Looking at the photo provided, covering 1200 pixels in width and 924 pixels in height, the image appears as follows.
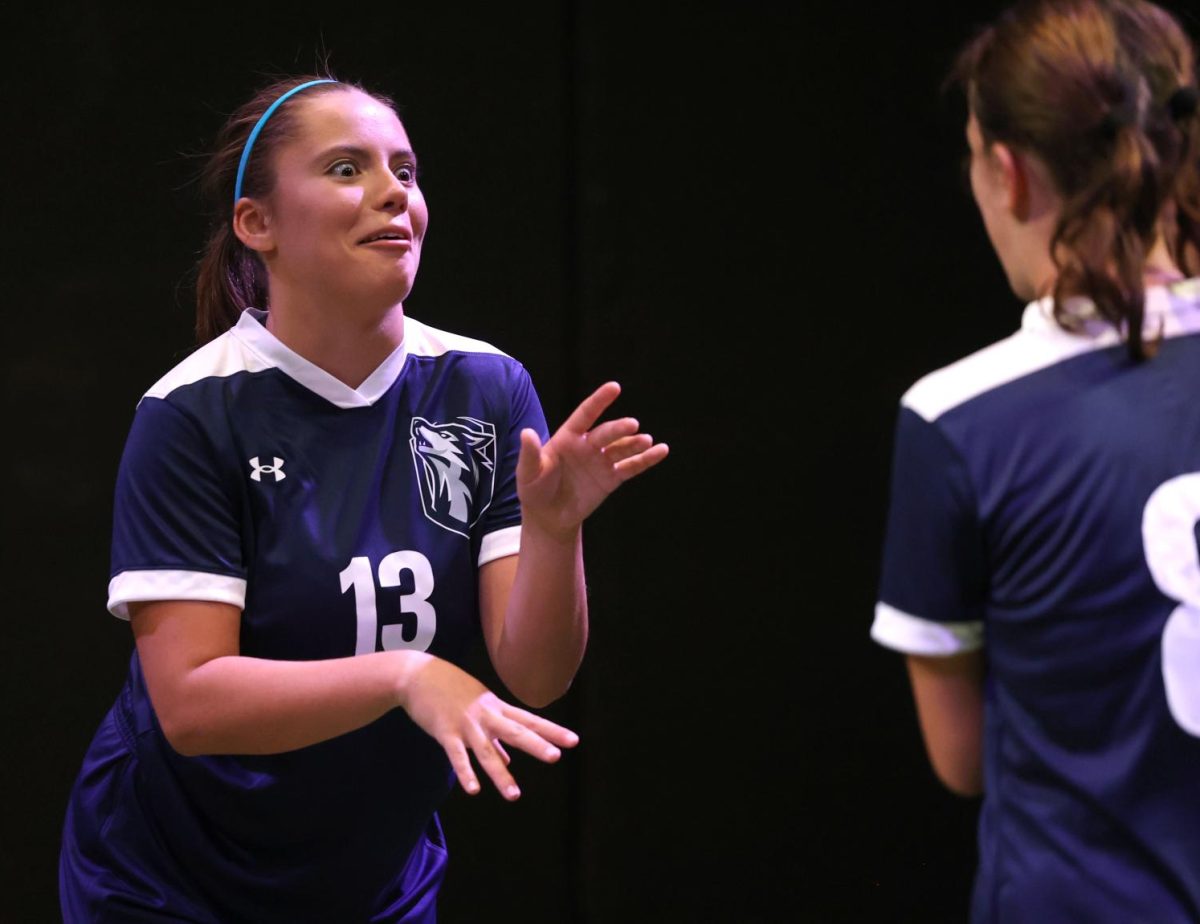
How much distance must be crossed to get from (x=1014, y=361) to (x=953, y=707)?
28 cm

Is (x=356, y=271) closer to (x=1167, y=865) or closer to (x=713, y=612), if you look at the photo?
(x=1167, y=865)

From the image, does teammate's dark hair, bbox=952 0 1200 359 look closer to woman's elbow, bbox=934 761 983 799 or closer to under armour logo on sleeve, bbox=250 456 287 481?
woman's elbow, bbox=934 761 983 799

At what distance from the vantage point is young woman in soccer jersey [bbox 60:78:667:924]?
1637 mm

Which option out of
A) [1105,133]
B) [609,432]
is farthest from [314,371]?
[1105,133]

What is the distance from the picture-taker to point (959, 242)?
9.80ft

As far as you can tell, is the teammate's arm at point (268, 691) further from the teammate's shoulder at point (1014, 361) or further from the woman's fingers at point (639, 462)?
the teammate's shoulder at point (1014, 361)

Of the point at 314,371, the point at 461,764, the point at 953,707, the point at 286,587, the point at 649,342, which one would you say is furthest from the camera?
the point at 649,342

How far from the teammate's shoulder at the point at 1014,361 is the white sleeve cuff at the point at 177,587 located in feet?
2.73

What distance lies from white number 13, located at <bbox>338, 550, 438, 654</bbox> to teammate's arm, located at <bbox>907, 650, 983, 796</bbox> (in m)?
0.70

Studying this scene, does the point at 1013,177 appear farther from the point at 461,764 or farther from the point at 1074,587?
the point at 461,764

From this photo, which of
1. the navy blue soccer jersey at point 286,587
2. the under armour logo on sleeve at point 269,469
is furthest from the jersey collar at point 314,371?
the under armour logo on sleeve at point 269,469

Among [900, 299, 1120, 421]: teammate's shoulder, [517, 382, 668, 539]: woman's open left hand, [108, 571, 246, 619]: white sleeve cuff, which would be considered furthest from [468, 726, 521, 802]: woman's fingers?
[900, 299, 1120, 421]: teammate's shoulder

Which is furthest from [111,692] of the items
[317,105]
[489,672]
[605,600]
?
[317,105]

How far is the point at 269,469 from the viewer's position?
1.74 meters
